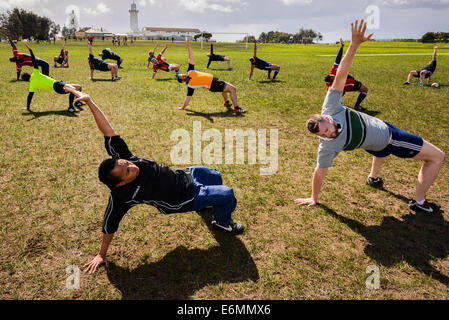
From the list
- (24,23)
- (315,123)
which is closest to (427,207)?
(315,123)

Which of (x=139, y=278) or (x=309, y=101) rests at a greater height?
(x=309, y=101)

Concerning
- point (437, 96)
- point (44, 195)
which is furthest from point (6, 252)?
point (437, 96)

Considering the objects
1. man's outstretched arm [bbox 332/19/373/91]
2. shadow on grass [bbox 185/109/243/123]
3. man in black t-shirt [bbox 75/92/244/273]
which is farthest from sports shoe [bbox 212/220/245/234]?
shadow on grass [bbox 185/109/243/123]

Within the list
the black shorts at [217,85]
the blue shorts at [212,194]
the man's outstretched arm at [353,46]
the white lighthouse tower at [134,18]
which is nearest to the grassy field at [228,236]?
the blue shorts at [212,194]

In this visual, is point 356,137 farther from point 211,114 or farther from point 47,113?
point 47,113

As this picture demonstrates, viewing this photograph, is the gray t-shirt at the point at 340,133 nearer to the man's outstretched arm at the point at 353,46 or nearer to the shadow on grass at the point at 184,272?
the man's outstretched arm at the point at 353,46

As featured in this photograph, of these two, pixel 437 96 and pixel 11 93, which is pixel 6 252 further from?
pixel 437 96

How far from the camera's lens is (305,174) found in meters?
5.75

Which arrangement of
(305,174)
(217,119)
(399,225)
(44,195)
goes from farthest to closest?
(217,119)
(305,174)
(44,195)
(399,225)

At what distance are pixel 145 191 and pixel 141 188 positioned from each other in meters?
0.07

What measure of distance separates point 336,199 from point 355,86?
6656 millimetres

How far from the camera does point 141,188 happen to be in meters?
3.09

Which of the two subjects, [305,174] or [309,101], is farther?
[309,101]
